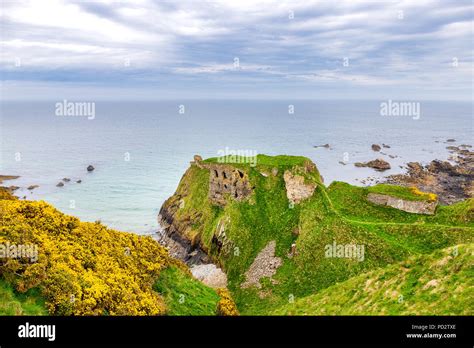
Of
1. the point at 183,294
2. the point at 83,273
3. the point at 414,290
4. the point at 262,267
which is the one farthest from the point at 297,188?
the point at 83,273

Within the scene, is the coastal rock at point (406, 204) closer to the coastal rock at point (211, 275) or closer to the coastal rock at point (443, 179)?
the coastal rock at point (211, 275)

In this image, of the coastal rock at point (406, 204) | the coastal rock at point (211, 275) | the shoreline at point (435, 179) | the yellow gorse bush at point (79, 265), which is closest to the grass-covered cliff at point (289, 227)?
the coastal rock at point (406, 204)

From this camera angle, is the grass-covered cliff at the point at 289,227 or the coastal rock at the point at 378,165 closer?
the grass-covered cliff at the point at 289,227

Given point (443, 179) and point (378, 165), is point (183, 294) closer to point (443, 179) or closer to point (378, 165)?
point (443, 179)

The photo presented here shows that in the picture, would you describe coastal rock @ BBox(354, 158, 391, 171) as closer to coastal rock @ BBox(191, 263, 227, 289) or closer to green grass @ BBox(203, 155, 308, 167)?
green grass @ BBox(203, 155, 308, 167)

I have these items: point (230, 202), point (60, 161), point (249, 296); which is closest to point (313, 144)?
point (60, 161)

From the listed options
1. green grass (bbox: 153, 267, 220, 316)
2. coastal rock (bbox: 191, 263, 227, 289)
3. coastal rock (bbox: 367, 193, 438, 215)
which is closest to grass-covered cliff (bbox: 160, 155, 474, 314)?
coastal rock (bbox: 367, 193, 438, 215)
